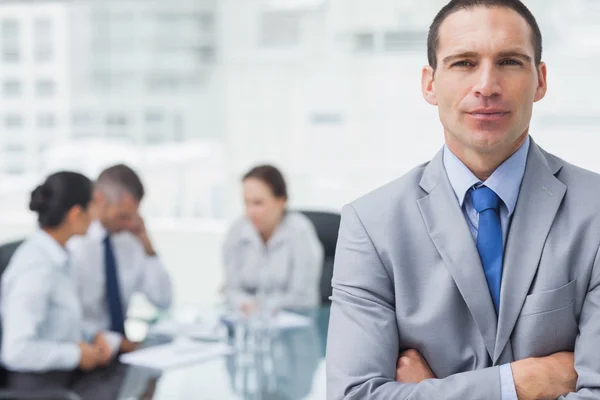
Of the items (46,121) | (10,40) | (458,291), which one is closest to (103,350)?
(458,291)

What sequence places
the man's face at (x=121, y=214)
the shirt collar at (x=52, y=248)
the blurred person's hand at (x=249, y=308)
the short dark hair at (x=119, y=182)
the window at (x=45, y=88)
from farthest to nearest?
the window at (x=45, y=88), the short dark hair at (x=119, y=182), the man's face at (x=121, y=214), the blurred person's hand at (x=249, y=308), the shirt collar at (x=52, y=248)

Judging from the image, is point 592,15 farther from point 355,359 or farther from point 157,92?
point 355,359

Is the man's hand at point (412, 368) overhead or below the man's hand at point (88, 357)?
overhead

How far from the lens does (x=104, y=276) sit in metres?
3.01

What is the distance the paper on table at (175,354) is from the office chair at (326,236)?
1.11 metres

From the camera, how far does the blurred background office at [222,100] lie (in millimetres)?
4918

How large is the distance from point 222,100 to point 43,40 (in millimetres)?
1483

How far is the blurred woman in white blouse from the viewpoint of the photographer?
349 cm

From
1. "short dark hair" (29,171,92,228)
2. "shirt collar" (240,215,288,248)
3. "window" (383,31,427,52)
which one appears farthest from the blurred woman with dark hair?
"window" (383,31,427,52)

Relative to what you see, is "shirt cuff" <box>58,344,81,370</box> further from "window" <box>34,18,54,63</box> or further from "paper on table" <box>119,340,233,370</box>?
"window" <box>34,18,54,63</box>

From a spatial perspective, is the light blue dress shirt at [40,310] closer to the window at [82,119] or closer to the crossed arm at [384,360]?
the crossed arm at [384,360]

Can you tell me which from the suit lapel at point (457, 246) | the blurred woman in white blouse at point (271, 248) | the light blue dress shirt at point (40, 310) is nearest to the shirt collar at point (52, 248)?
the light blue dress shirt at point (40, 310)

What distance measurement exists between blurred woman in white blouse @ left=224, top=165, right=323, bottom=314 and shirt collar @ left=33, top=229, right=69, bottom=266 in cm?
94

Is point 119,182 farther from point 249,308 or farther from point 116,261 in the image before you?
point 249,308
